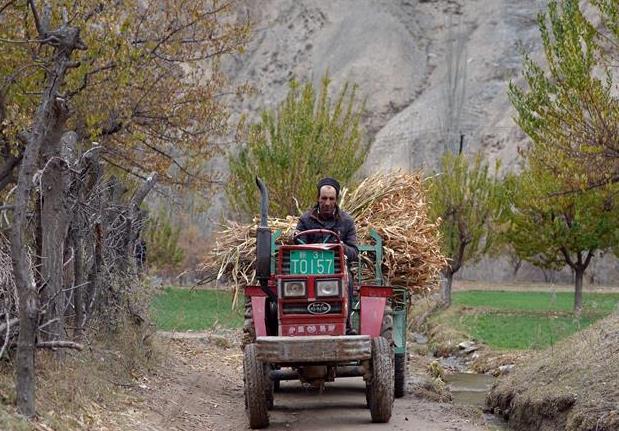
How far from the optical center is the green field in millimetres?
20703

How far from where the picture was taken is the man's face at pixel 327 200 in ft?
31.3

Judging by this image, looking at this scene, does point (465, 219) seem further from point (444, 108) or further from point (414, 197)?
point (444, 108)

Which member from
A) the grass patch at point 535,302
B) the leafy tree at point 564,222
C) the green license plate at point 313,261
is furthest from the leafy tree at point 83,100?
the grass patch at point 535,302

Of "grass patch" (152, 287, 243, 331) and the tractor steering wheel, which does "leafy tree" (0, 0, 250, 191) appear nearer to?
"grass patch" (152, 287, 243, 331)

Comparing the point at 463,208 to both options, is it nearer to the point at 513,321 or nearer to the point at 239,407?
the point at 513,321

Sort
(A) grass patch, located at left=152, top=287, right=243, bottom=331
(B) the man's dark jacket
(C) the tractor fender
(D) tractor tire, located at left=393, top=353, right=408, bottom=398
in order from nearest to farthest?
1. (C) the tractor fender
2. (B) the man's dark jacket
3. (D) tractor tire, located at left=393, top=353, right=408, bottom=398
4. (A) grass patch, located at left=152, top=287, right=243, bottom=331

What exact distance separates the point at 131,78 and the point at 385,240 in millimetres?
4989

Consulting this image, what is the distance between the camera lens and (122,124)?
46.2 ft

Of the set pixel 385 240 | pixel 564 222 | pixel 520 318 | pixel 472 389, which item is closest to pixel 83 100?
pixel 385 240

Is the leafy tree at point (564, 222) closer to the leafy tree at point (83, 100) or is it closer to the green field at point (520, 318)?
the green field at point (520, 318)

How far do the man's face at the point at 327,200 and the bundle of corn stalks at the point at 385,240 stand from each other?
3.41 feet

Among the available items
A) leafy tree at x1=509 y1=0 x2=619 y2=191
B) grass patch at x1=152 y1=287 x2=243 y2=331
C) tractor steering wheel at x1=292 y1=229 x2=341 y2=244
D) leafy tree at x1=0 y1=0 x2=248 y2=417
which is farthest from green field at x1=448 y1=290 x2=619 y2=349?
leafy tree at x1=0 y1=0 x2=248 y2=417

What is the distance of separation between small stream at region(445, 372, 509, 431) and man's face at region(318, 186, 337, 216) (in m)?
3.69

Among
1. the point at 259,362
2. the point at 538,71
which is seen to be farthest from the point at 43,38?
the point at 538,71
